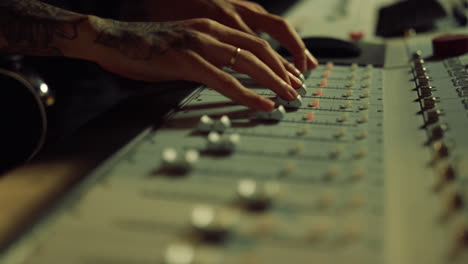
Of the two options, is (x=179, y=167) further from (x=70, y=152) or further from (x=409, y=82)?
(x=409, y=82)

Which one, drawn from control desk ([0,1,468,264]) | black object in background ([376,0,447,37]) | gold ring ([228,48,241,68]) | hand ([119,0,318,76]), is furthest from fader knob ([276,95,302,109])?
black object in background ([376,0,447,37])

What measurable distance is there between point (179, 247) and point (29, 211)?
206 mm

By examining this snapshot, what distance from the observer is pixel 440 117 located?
66 centimetres

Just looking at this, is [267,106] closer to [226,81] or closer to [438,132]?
[226,81]

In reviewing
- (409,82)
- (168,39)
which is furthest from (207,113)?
(409,82)

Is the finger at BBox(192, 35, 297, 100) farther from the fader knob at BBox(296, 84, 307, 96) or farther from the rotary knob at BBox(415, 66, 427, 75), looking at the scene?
the rotary knob at BBox(415, 66, 427, 75)

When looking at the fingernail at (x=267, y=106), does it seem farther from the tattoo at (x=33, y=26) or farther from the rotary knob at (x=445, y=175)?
the tattoo at (x=33, y=26)

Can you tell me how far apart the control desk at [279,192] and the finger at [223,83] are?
0.02 metres

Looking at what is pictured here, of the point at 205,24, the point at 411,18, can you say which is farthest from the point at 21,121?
the point at 411,18

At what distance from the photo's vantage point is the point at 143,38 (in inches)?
32.7

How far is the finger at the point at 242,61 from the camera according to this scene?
0.79 meters

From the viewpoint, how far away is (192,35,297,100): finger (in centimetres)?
79

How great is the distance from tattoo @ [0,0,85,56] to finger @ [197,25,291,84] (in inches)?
11.6

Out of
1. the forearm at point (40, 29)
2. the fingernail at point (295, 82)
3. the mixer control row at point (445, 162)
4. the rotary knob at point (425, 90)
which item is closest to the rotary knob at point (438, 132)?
the mixer control row at point (445, 162)
